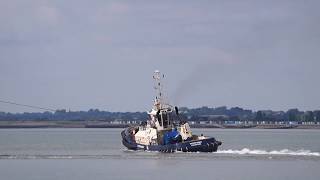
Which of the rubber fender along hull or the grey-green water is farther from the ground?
the rubber fender along hull

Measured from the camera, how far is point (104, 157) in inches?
4232

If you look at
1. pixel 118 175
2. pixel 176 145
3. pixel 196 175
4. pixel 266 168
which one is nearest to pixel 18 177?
pixel 118 175

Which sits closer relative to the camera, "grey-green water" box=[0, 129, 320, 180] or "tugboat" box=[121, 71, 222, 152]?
"grey-green water" box=[0, 129, 320, 180]

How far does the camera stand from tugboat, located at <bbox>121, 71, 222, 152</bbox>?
108m

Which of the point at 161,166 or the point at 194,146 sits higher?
the point at 194,146

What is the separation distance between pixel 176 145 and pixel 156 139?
4.81m

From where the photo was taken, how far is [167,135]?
4377 inches

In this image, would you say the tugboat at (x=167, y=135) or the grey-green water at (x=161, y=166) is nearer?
the grey-green water at (x=161, y=166)

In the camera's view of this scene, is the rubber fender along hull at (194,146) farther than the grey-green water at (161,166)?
Yes

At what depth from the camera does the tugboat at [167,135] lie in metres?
108

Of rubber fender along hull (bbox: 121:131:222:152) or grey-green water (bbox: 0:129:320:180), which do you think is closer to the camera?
grey-green water (bbox: 0:129:320:180)

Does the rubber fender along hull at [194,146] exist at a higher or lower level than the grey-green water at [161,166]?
higher

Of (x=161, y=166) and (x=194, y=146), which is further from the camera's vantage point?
(x=194, y=146)

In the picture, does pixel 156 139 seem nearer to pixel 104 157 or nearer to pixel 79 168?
pixel 104 157
